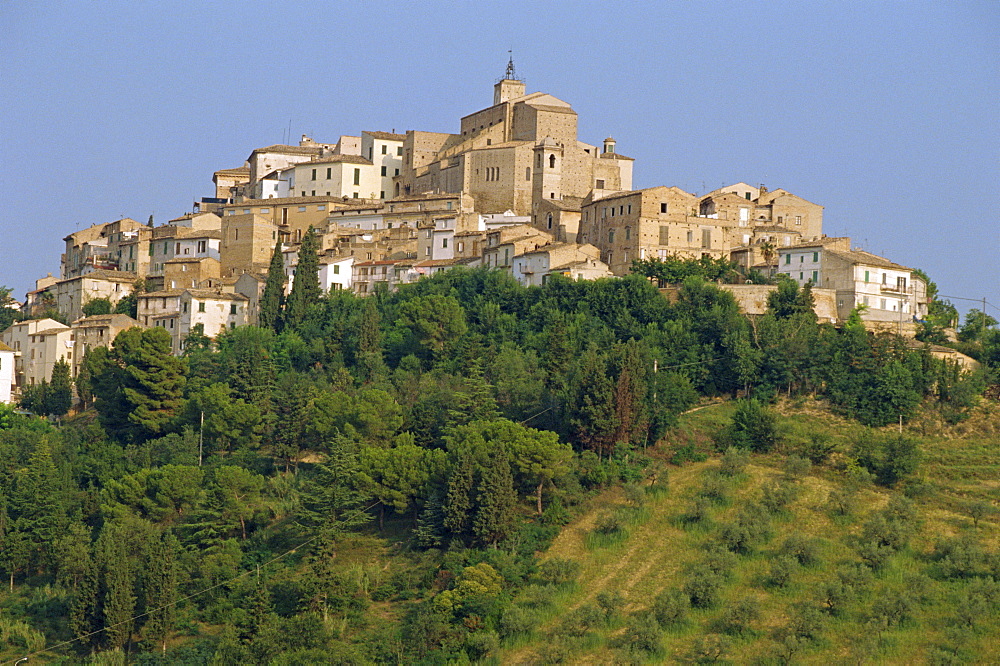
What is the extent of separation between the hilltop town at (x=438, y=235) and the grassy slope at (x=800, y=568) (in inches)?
419

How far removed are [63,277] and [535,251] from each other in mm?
32875

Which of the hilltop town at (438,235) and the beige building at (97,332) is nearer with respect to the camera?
the hilltop town at (438,235)

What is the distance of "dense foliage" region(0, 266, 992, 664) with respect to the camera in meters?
46.4

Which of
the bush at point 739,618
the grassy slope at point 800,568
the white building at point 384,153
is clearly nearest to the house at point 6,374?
the white building at point 384,153

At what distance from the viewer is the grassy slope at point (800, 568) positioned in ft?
136

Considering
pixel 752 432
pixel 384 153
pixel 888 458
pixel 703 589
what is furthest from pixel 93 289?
pixel 703 589

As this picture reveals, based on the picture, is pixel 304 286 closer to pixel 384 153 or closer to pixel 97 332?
pixel 97 332

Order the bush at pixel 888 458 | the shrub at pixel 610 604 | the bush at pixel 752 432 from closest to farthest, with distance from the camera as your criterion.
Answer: the shrub at pixel 610 604 < the bush at pixel 888 458 < the bush at pixel 752 432

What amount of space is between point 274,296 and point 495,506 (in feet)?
87.2

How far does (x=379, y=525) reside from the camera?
2047 inches

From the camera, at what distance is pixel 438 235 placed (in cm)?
7644

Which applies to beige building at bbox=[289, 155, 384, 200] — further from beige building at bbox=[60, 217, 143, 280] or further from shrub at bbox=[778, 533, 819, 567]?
shrub at bbox=[778, 533, 819, 567]

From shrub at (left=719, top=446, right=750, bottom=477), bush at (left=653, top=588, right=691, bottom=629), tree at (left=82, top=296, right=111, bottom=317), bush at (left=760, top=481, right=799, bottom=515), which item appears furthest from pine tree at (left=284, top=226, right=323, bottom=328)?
bush at (left=653, top=588, right=691, bottom=629)

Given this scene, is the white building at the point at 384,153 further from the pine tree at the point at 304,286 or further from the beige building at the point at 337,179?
the pine tree at the point at 304,286
